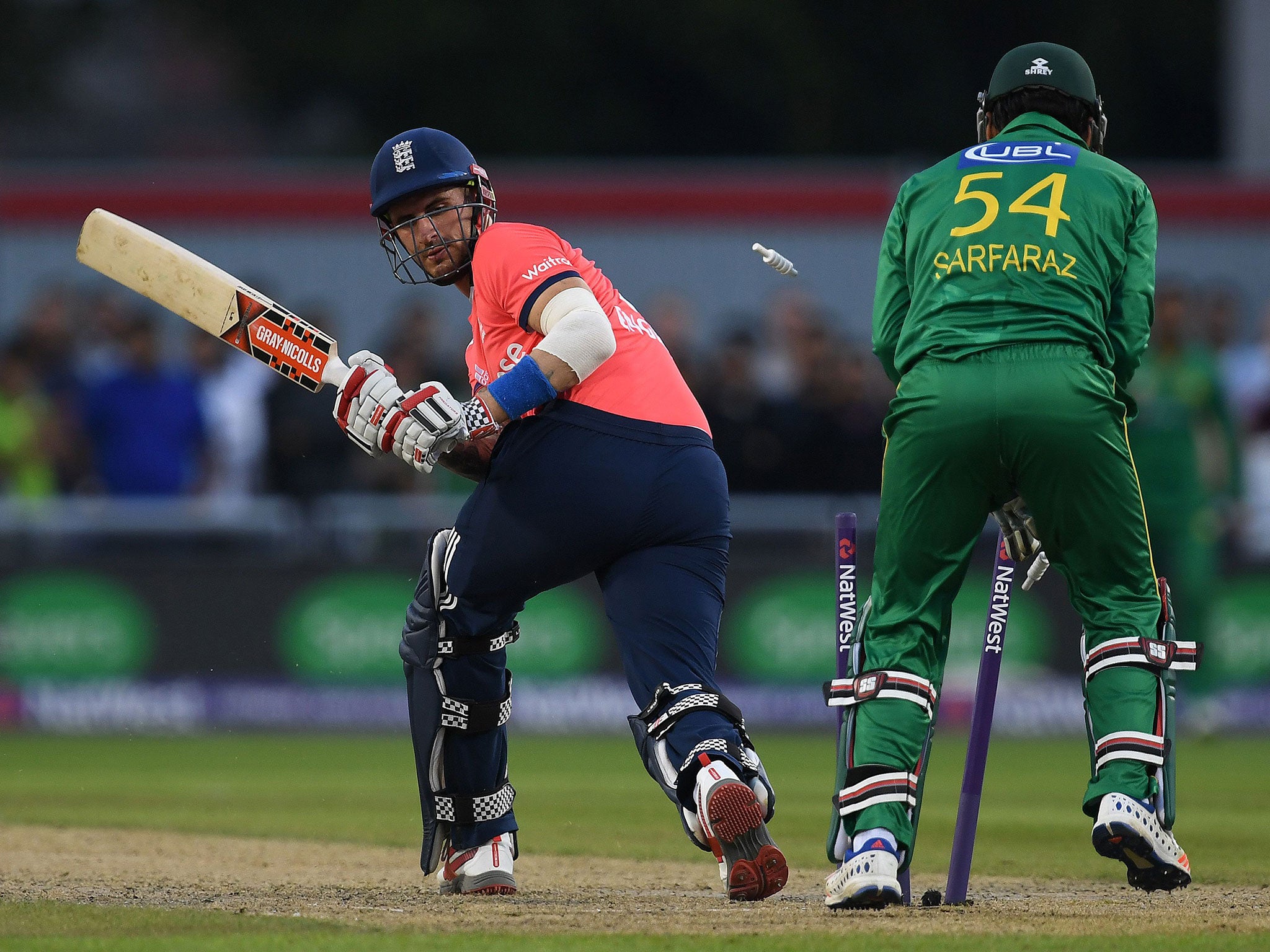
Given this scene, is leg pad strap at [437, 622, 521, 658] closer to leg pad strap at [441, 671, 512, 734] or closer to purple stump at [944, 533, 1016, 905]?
leg pad strap at [441, 671, 512, 734]

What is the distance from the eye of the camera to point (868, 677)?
5.41 m

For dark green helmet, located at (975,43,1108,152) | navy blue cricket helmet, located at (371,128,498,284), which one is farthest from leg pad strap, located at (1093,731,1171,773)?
navy blue cricket helmet, located at (371,128,498,284)

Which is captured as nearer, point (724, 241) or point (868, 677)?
point (868, 677)

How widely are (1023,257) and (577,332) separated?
4.07ft

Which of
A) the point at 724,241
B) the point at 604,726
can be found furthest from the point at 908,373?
the point at 724,241

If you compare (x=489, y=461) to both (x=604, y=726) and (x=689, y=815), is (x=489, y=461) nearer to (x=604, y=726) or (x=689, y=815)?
(x=689, y=815)

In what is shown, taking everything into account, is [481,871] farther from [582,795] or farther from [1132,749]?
[582,795]

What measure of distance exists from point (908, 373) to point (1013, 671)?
26.9 ft

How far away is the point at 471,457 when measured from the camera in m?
5.91

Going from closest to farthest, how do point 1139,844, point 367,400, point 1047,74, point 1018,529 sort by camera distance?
point 1139,844
point 1018,529
point 1047,74
point 367,400

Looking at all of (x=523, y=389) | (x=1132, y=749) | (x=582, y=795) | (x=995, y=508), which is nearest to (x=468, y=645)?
(x=523, y=389)

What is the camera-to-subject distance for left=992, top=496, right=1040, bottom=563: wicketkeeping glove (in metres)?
5.55

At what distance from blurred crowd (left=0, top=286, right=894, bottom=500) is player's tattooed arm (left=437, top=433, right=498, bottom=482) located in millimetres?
7042

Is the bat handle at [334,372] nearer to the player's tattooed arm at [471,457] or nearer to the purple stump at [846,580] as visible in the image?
the player's tattooed arm at [471,457]
